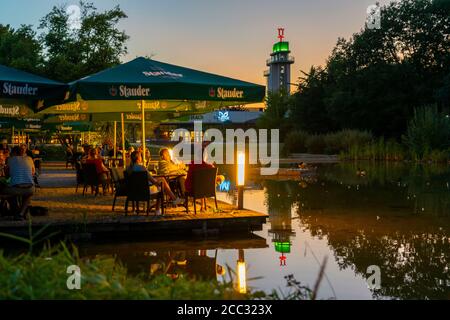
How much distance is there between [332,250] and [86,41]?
30.5 m

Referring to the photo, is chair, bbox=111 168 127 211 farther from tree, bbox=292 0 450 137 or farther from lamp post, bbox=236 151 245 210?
tree, bbox=292 0 450 137

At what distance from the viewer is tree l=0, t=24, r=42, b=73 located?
127 ft

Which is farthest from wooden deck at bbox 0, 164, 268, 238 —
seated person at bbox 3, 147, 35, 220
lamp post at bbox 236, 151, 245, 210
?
seated person at bbox 3, 147, 35, 220

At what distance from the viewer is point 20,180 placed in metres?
10.6

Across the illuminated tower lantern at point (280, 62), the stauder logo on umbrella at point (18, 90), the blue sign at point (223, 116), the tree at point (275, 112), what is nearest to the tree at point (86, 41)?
the stauder logo on umbrella at point (18, 90)

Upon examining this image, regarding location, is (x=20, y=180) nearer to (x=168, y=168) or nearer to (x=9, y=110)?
(x=168, y=168)

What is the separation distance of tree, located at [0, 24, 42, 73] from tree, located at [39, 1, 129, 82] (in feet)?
6.03

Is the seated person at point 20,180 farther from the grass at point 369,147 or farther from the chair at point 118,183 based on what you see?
the grass at point 369,147

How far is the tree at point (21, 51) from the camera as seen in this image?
127 ft

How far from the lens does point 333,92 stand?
188 feet

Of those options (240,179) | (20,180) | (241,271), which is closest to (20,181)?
(20,180)

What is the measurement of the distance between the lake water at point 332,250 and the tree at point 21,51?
89.1ft
